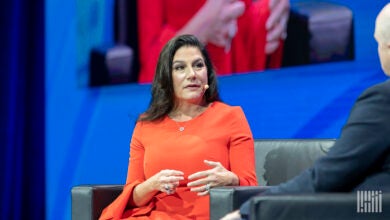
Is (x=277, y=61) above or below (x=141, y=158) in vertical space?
above

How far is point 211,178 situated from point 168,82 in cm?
56

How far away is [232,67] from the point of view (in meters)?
3.95

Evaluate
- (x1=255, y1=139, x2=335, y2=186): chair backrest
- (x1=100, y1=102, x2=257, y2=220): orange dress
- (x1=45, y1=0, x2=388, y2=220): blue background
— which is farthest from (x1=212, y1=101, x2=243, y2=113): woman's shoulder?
(x1=45, y1=0, x2=388, y2=220): blue background

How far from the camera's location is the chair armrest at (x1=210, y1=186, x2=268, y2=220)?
8.31 ft

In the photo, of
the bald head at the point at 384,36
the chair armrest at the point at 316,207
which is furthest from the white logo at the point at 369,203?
the bald head at the point at 384,36

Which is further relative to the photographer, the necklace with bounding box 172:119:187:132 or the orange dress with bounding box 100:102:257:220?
the necklace with bounding box 172:119:187:132

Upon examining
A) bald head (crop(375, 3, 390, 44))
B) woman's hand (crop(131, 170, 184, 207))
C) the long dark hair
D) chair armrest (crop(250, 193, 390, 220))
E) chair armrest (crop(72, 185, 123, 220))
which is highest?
bald head (crop(375, 3, 390, 44))

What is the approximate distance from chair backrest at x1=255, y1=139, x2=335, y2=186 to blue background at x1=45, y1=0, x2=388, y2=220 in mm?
419

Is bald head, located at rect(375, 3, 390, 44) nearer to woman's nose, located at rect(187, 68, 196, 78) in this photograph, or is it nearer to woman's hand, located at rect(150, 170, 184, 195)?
woman's hand, located at rect(150, 170, 184, 195)

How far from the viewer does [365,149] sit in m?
1.83

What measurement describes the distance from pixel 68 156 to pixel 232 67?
143 cm

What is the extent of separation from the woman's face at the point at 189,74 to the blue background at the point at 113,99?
2.46 ft
